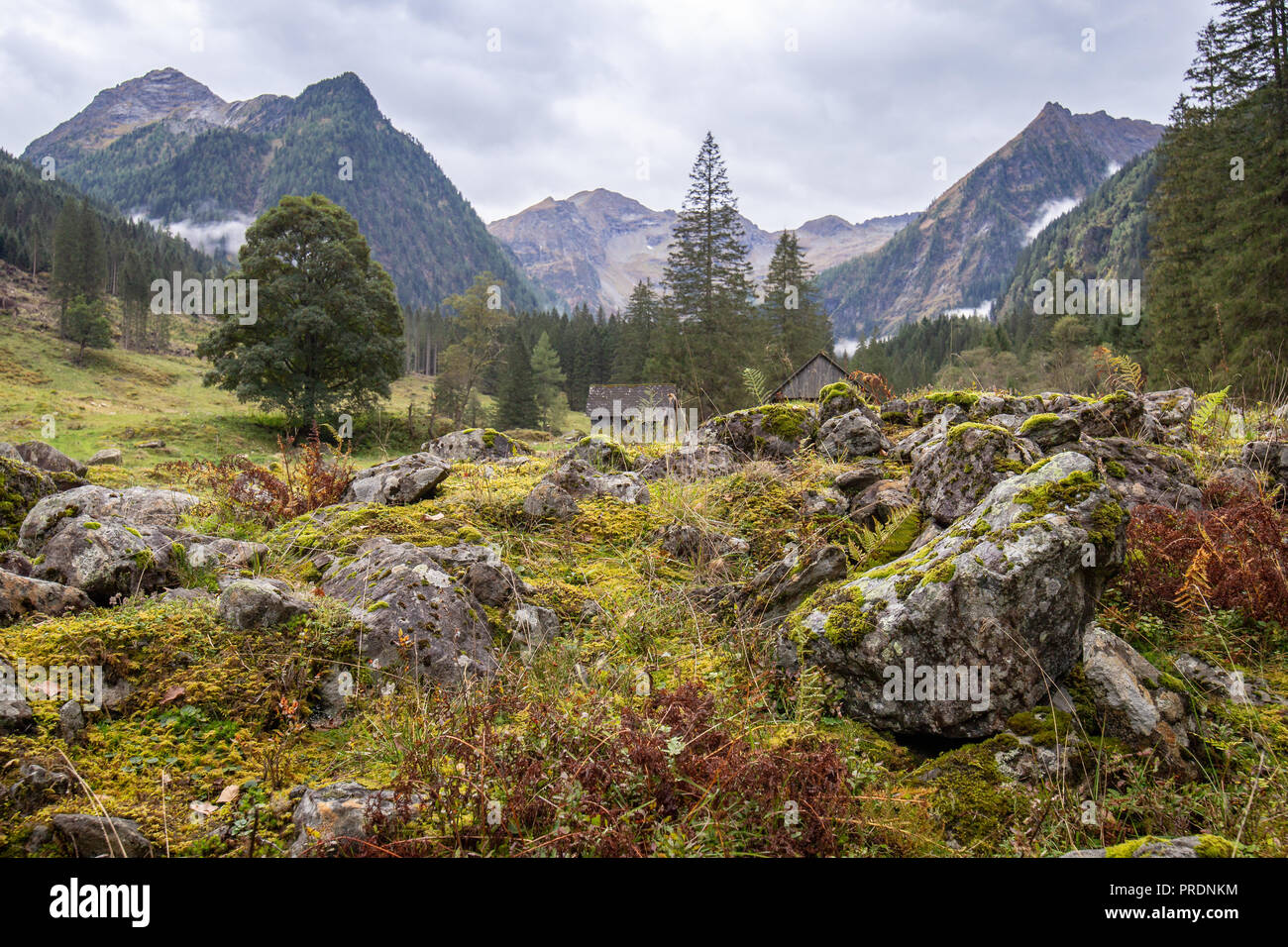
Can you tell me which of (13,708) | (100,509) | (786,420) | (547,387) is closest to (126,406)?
(547,387)

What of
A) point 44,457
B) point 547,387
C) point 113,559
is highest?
point 547,387

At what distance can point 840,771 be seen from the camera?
256 centimetres

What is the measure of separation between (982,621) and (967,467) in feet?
5.80

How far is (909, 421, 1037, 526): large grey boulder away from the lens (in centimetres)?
441

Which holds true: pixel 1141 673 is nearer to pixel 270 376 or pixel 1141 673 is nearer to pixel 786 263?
pixel 270 376

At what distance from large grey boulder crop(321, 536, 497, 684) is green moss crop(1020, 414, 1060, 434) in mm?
4808

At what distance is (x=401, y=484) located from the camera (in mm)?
6391

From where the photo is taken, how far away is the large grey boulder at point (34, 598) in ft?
11.7

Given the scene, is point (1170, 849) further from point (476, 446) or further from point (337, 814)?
point (476, 446)

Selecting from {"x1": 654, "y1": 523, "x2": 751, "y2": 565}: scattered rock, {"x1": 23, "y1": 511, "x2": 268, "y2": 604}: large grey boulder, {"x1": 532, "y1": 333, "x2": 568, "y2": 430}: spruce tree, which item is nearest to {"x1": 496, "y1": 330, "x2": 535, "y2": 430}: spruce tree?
{"x1": 532, "y1": 333, "x2": 568, "y2": 430}: spruce tree

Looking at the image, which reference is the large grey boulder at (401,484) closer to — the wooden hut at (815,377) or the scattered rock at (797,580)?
the scattered rock at (797,580)

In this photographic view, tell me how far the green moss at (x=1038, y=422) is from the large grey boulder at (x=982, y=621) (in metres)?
2.06
